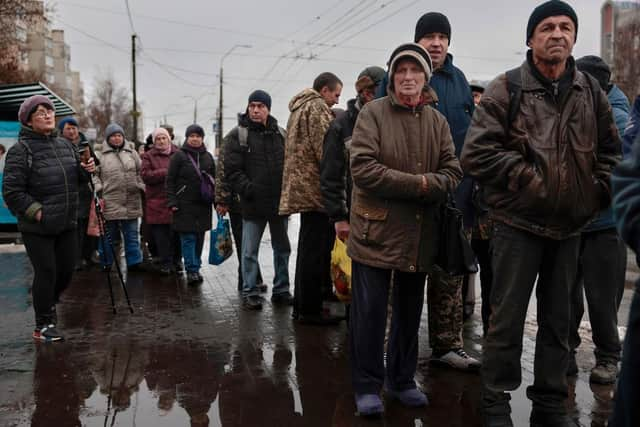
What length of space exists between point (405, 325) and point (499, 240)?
0.86 metres

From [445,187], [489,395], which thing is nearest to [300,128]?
[445,187]

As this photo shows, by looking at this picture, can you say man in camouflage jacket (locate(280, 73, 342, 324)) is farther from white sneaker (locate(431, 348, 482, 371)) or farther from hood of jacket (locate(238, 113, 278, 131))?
white sneaker (locate(431, 348, 482, 371))

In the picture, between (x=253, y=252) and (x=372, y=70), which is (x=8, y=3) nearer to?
(x=253, y=252)

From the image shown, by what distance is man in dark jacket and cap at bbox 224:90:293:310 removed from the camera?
6.83 meters

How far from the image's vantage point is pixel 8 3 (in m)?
20.0

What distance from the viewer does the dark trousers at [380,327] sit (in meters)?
3.94

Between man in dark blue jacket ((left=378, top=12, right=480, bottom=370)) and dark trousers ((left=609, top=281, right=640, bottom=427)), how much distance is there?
2.65m

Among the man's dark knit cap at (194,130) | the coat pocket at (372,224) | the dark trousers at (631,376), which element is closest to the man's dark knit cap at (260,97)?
the man's dark knit cap at (194,130)

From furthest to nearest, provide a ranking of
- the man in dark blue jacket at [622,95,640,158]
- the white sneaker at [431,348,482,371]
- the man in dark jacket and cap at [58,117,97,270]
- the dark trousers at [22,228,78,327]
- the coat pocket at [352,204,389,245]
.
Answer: the man in dark jacket and cap at [58,117,97,270], the dark trousers at [22,228,78,327], the white sneaker at [431,348,482,371], the coat pocket at [352,204,389,245], the man in dark blue jacket at [622,95,640,158]

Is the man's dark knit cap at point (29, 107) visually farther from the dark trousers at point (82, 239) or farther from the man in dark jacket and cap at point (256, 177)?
the dark trousers at point (82, 239)

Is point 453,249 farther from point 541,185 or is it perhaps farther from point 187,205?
point 187,205

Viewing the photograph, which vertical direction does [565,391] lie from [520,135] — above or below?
below

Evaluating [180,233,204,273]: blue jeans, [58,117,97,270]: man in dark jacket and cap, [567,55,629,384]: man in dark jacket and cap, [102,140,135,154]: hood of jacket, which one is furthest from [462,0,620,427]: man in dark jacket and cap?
[102,140,135,154]: hood of jacket

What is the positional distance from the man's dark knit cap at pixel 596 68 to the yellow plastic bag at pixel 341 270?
212 cm
